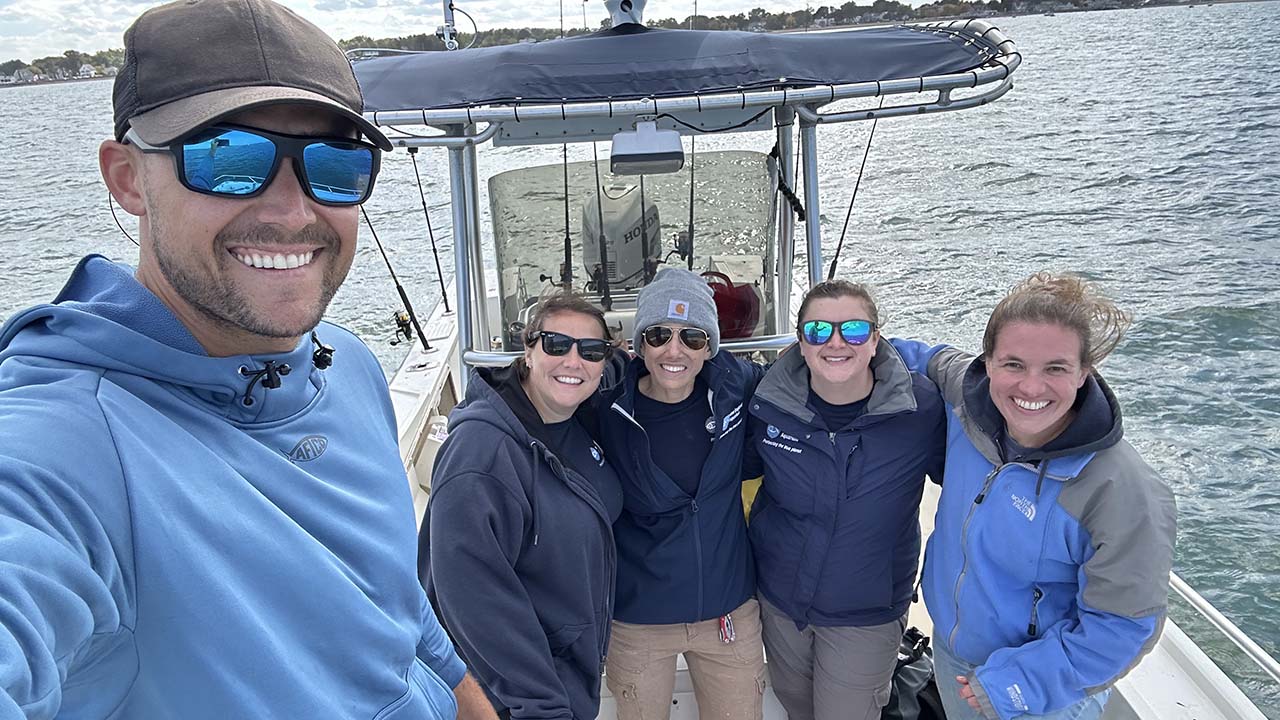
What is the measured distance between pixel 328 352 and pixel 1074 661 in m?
1.80

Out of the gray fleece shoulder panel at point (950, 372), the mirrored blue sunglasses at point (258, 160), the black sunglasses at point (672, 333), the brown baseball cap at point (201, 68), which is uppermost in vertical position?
the brown baseball cap at point (201, 68)

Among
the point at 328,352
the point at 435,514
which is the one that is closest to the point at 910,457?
the point at 435,514

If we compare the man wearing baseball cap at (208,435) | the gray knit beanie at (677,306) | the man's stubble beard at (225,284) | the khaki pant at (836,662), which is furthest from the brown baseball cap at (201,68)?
the khaki pant at (836,662)

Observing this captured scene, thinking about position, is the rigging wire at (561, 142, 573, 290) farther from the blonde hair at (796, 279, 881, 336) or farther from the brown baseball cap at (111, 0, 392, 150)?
the brown baseball cap at (111, 0, 392, 150)

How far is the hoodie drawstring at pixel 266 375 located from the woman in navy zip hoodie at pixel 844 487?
4.79ft

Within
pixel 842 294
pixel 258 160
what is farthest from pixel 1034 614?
pixel 258 160

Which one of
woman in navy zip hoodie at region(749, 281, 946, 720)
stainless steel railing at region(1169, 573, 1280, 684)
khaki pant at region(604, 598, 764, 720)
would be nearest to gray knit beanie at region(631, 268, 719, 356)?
woman in navy zip hoodie at region(749, 281, 946, 720)

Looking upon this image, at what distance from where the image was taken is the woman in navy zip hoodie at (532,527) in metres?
1.80

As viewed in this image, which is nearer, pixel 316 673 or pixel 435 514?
pixel 316 673

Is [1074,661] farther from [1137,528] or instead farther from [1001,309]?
[1001,309]

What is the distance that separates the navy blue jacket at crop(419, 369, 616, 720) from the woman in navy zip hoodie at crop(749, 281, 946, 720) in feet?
1.93

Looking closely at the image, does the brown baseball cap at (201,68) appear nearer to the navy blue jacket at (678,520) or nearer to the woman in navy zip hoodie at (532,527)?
the woman in navy zip hoodie at (532,527)

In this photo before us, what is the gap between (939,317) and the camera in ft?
34.1

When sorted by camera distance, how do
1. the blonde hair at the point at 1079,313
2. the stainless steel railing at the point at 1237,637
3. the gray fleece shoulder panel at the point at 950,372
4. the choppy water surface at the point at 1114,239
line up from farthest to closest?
1. the choppy water surface at the point at 1114,239
2. the stainless steel railing at the point at 1237,637
3. the gray fleece shoulder panel at the point at 950,372
4. the blonde hair at the point at 1079,313
